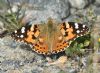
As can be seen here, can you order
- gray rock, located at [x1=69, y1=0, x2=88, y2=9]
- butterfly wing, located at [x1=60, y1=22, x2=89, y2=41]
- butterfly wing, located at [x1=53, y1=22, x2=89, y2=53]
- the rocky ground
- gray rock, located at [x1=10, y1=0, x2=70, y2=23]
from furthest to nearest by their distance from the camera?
gray rock, located at [x1=69, y1=0, x2=88, y2=9]
gray rock, located at [x1=10, y1=0, x2=70, y2=23]
the rocky ground
butterfly wing, located at [x1=60, y1=22, x2=89, y2=41]
butterfly wing, located at [x1=53, y1=22, x2=89, y2=53]

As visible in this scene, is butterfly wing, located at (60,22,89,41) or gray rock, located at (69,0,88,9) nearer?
butterfly wing, located at (60,22,89,41)

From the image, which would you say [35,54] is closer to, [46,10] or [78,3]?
[46,10]

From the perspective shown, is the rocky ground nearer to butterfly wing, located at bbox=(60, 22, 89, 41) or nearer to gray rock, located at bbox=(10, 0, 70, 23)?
gray rock, located at bbox=(10, 0, 70, 23)

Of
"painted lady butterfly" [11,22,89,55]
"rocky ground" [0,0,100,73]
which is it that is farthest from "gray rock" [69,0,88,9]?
"painted lady butterfly" [11,22,89,55]

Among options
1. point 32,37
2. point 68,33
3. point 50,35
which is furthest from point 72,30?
point 32,37

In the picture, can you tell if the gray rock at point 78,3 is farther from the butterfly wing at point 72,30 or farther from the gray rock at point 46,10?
the butterfly wing at point 72,30

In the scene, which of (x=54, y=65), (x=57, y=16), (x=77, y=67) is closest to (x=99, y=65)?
(x=77, y=67)

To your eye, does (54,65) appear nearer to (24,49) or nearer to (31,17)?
(24,49)
